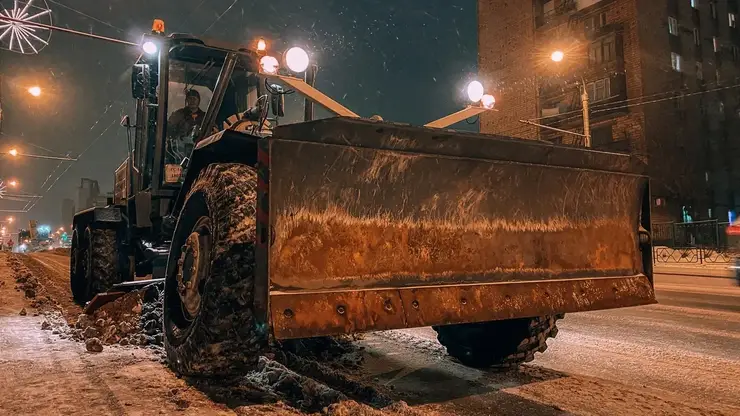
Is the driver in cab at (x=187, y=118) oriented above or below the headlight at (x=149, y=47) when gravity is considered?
below

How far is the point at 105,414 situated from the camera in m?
2.99

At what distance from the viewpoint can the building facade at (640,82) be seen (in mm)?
33531

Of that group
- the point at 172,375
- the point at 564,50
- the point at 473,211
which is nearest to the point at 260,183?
the point at 473,211

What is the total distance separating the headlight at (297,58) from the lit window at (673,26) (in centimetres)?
3894

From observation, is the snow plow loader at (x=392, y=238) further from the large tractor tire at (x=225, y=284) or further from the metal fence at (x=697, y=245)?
the metal fence at (x=697, y=245)

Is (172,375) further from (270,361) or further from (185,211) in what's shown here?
(185,211)

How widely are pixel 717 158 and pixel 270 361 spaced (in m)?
43.0

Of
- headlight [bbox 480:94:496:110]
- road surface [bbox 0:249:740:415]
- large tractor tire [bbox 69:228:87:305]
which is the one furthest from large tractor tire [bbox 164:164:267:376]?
large tractor tire [bbox 69:228:87:305]

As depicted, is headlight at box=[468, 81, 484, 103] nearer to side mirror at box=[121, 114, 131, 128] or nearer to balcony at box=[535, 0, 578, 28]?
side mirror at box=[121, 114, 131, 128]

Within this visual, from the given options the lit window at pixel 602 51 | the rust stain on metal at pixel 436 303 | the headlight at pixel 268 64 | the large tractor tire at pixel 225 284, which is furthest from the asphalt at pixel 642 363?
the lit window at pixel 602 51

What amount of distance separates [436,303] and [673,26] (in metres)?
40.9

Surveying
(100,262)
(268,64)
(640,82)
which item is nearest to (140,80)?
(268,64)

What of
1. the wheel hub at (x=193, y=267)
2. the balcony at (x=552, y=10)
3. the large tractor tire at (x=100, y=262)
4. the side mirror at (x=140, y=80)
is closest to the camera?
the wheel hub at (x=193, y=267)

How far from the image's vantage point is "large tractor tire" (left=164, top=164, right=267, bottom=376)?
308 cm
